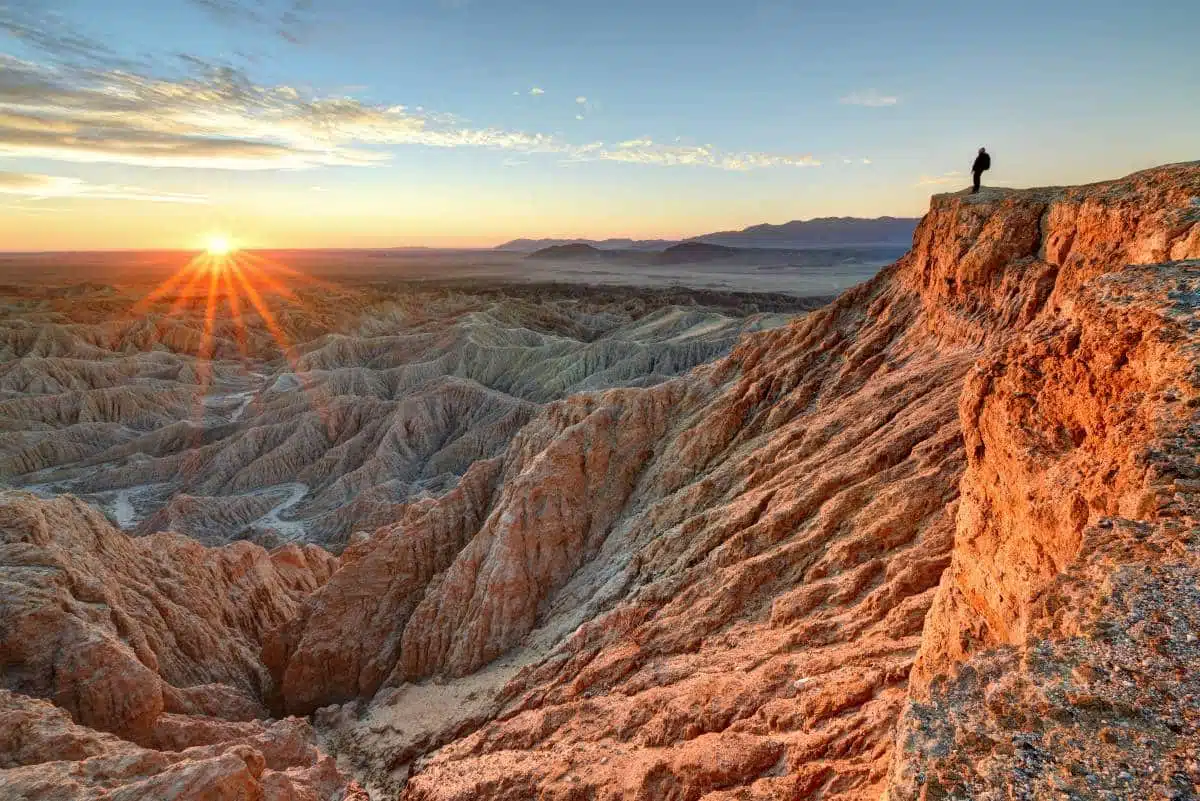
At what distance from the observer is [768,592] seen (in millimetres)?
15016

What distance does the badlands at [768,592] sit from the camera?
562 cm

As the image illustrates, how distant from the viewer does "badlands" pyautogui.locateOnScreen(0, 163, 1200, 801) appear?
5625mm

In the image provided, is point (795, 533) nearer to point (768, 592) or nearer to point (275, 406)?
point (768, 592)

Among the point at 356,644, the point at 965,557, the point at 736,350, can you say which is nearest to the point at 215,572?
the point at 356,644

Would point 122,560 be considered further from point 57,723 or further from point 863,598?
point 863,598

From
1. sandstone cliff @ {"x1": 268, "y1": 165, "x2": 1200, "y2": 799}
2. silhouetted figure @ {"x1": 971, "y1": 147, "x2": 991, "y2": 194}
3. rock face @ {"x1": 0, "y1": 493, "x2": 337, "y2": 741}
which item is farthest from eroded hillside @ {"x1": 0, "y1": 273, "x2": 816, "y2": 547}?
silhouetted figure @ {"x1": 971, "y1": 147, "x2": 991, "y2": 194}

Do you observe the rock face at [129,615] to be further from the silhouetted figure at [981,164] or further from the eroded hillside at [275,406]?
the silhouetted figure at [981,164]

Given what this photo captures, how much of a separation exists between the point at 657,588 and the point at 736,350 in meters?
12.2

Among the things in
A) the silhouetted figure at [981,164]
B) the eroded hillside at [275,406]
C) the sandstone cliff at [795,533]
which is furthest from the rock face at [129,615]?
the silhouetted figure at [981,164]

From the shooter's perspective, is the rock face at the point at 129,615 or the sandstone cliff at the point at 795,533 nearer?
the sandstone cliff at the point at 795,533

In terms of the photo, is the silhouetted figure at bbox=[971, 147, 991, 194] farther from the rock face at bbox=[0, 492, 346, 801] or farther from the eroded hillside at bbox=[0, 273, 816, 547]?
the eroded hillside at bbox=[0, 273, 816, 547]

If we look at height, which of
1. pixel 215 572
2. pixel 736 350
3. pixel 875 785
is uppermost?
pixel 736 350

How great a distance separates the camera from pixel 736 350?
26.8 m

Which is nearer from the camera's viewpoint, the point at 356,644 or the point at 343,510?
the point at 356,644
